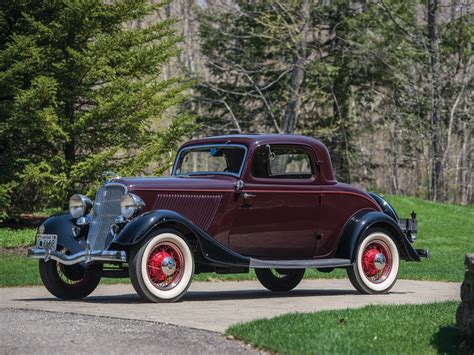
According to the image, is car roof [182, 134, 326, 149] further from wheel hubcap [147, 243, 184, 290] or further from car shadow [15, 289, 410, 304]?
car shadow [15, 289, 410, 304]

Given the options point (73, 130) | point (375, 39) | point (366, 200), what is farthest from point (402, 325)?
point (375, 39)

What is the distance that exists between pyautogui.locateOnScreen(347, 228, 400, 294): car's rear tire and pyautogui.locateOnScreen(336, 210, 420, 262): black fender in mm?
93

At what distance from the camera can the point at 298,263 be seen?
11.6 metres

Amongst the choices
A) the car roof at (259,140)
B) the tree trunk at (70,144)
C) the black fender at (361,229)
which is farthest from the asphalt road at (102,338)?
the tree trunk at (70,144)

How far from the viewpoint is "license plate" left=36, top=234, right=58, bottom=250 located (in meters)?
11.2

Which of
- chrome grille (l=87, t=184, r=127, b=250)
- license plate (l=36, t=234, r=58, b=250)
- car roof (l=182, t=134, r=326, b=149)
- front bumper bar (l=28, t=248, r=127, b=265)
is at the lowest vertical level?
front bumper bar (l=28, t=248, r=127, b=265)

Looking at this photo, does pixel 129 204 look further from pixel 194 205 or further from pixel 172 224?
pixel 194 205

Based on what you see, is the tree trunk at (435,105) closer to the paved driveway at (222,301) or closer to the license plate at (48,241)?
the paved driveway at (222,301)

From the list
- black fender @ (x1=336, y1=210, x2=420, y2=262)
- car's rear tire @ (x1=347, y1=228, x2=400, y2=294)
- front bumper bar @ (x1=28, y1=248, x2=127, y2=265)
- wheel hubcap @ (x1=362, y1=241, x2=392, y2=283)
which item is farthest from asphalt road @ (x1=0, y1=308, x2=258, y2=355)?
wheel hubcap @ (x1=362, y1=241, x2=392, y2=283)

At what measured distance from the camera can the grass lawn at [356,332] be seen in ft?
24.0

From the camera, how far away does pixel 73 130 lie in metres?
22.4

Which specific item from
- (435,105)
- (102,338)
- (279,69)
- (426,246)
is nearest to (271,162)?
(102,338)

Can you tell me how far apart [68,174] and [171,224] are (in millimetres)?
12555

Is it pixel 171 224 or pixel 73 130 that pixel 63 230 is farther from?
pixel 73 130
